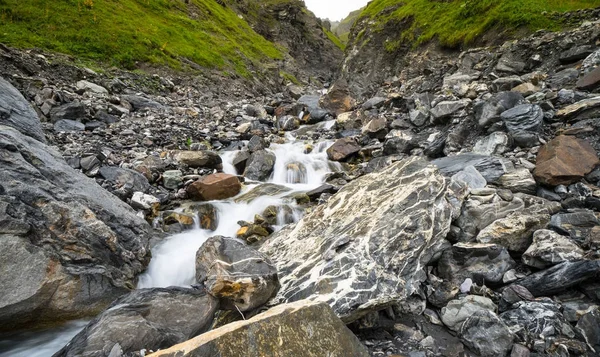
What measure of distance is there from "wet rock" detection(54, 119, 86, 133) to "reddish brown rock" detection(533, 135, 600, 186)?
15563 mm

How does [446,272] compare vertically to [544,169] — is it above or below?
below

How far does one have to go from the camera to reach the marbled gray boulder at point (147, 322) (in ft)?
12.6

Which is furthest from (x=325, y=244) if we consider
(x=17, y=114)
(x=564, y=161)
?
(x=17, y=114)

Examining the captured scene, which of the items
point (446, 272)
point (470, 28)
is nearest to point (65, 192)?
point (446, 272)

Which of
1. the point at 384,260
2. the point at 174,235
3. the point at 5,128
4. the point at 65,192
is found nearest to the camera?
the point at 384,260

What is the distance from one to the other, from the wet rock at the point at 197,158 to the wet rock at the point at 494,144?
8884 millimetres

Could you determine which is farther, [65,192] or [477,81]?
[477,81]

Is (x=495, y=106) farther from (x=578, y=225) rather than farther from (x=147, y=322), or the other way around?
(x=147, y=322)

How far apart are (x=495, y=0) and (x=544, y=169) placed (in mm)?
24082

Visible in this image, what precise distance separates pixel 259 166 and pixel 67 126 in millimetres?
7942

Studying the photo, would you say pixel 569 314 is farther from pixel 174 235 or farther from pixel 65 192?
pixel 65 192

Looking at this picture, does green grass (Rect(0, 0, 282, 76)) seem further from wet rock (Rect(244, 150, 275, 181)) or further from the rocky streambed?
wet rock (Rect(244, 150, 275, 181))

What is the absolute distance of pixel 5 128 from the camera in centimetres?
682

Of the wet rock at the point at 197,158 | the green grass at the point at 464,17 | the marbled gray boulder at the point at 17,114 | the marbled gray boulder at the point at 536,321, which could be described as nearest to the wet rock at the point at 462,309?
the marbled gray boulder at the point at 536,321
